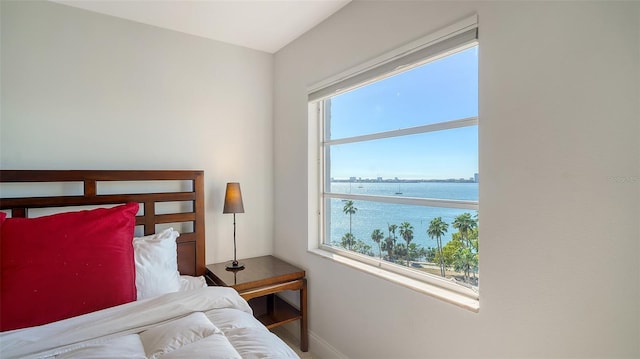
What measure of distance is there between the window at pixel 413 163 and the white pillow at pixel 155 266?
3.47ft

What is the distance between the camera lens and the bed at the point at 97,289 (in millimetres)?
1144

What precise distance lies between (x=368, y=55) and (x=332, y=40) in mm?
396

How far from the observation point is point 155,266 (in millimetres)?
1779

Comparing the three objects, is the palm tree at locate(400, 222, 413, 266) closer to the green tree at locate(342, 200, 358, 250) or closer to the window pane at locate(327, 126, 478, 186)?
the window pane at locate(327, 126, 478, 186)

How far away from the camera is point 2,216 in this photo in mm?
1502

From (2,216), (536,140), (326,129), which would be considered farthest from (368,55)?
(2,216)

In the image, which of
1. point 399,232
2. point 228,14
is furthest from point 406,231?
point 228,14

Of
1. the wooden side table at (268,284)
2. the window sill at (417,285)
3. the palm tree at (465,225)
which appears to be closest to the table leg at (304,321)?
the wooden side table at (268,284)

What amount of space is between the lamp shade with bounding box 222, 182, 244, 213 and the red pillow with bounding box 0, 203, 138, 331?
78 cm

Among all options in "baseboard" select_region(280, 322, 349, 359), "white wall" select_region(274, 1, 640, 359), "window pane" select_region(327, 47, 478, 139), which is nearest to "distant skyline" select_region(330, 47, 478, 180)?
"window pane" select_region(327, 47, 478, 139)

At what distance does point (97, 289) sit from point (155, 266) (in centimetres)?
36

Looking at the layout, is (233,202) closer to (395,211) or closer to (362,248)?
(362,248)

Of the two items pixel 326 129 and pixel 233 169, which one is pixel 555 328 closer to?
pixel 326 129

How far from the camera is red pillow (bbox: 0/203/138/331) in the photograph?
4.30ft
